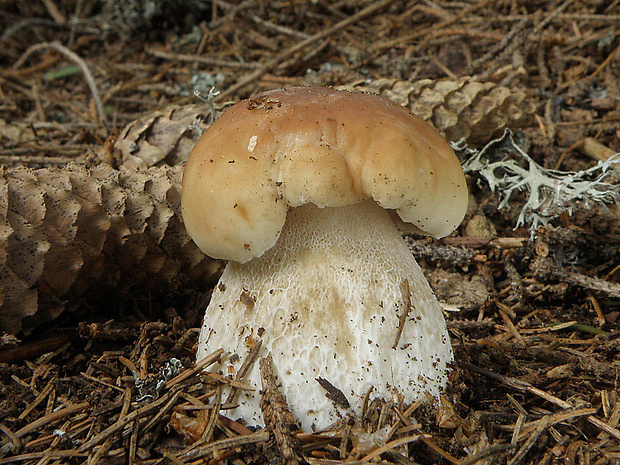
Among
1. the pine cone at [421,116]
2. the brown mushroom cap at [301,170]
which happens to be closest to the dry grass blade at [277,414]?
the brown mushroom cap at [301,170]

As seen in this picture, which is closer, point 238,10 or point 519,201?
point 519,201

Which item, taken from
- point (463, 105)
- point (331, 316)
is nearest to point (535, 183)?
point (463, 105)

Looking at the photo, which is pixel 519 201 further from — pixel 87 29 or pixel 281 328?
pixel 87 29

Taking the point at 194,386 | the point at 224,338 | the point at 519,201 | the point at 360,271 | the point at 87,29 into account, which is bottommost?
the point at 519,201

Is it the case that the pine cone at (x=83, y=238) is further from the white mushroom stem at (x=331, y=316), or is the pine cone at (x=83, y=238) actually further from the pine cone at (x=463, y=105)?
the pine cone at (x=463, y=105)

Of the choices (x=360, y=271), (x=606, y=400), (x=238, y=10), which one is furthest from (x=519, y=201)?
(x=238, y=10)

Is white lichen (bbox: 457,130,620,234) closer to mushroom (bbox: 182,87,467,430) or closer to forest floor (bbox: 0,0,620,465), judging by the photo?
forest floor (bbox: 0,0,620,465)

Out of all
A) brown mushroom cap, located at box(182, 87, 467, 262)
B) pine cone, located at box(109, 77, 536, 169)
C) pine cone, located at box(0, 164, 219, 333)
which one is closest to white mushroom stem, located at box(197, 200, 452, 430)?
brown mushroom cap, located at box(182, 87, 467, 262)
